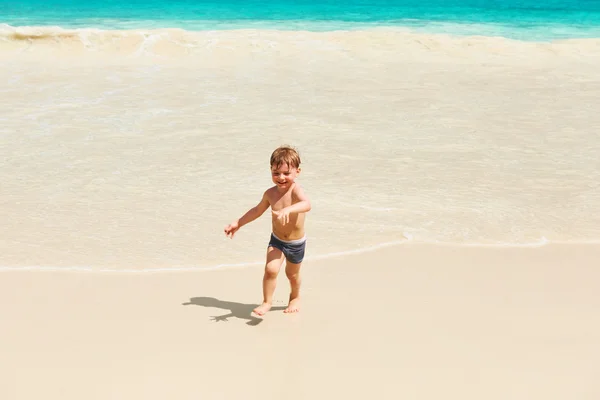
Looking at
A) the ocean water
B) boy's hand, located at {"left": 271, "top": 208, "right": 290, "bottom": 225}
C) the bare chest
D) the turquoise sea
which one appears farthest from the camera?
the turquoise sea

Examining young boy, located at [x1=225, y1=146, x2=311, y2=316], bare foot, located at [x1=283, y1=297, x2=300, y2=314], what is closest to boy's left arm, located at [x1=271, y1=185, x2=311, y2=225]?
young boy, located at [x1=225, y1=146, x2=311, y2=316]

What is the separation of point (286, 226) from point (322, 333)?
558mm

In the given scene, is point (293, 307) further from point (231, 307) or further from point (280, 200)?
point (280, 200)

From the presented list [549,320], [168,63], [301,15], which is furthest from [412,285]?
[301,15]

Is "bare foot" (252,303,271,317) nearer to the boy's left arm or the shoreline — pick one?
the boy's left arm

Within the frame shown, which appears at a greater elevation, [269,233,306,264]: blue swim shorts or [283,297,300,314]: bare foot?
[269,233,306,264]: blue swim shorts

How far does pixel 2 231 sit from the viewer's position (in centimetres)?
473

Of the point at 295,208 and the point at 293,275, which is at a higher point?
the point at 295,208

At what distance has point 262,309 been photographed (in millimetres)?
3389

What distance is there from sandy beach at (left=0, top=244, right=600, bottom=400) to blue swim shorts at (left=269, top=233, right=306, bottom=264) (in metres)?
0.25

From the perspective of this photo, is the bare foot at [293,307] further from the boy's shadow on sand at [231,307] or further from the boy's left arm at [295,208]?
the boy's left arm at [295,208]

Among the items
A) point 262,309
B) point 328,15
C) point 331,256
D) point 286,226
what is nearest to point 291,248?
point 286,226

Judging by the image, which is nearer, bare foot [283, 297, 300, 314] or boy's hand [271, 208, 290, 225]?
boy's hand [271, 208, 290, 225]

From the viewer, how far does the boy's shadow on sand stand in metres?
3.42
